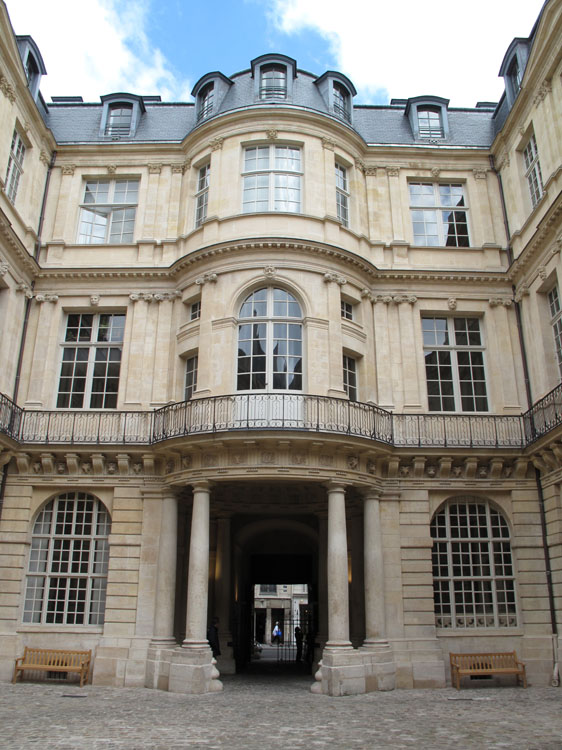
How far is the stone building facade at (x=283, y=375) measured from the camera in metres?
16.0

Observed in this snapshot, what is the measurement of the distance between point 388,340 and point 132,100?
12.5 metres

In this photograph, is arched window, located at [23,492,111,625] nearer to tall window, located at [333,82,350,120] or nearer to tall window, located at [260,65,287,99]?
tall window, located at [260,65,287,99]

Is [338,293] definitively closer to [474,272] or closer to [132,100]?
[474,272]

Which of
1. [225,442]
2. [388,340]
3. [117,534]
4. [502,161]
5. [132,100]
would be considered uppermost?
[132,100]

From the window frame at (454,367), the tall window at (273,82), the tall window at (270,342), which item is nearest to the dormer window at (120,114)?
the tall window at (273,82)

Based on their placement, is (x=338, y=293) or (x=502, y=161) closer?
(x=338, y=293)

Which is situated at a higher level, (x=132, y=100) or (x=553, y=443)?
(x=132, y=100)

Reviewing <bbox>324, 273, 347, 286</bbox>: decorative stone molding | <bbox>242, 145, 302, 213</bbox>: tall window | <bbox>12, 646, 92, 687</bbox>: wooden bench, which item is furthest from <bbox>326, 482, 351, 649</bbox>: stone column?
<bbox>242, 145, 302, 213</bbox>: tall window

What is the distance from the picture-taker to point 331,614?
1492 cm

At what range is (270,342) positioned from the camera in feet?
56.6

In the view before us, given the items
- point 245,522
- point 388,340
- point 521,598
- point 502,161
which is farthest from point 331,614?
→ point 502,161

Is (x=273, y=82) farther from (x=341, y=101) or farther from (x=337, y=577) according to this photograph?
(x=337, y=577)

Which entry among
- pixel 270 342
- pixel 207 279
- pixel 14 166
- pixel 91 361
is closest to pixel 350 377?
pixel 270 342

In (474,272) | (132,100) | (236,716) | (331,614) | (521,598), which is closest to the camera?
(236,716)
